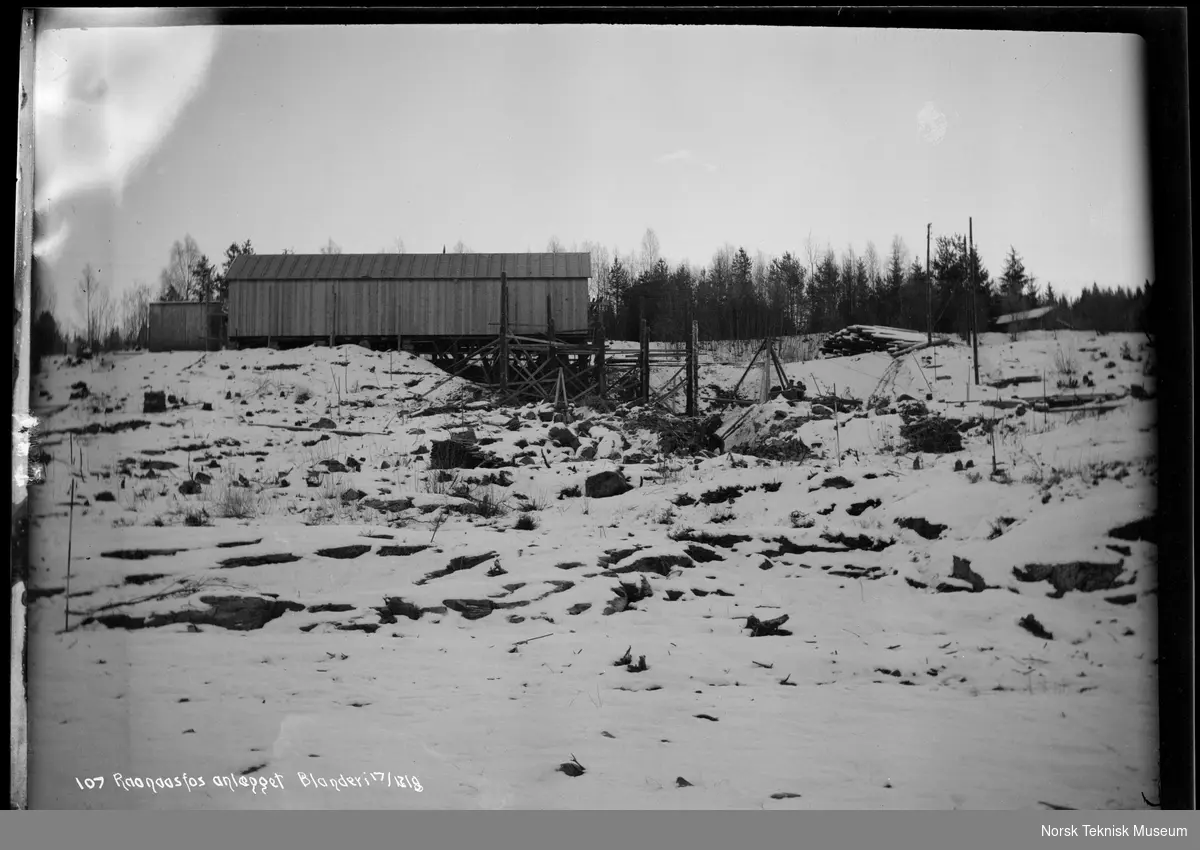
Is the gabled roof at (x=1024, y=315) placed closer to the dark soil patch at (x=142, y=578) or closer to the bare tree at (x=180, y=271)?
the bare tree at (x=180, y=271)

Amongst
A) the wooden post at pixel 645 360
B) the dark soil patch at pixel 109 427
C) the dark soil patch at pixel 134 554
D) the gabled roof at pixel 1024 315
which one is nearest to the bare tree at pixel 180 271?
the dark soil patch at pixel 109 427

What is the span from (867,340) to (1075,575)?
2.48 metres

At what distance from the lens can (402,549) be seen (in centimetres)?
429

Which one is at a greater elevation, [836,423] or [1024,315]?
[1024,315]

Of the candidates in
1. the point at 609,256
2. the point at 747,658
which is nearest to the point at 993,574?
the point at 747,658

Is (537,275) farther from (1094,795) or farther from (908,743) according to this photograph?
(1094,795)

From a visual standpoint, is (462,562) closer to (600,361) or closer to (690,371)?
(690,371)

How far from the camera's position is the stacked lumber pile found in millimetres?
5457

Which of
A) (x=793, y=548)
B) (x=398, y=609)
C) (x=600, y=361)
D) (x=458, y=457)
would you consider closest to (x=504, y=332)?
(x=600, y=361)

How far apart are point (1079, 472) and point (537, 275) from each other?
409cm

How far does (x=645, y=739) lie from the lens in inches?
133

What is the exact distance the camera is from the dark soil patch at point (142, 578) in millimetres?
3750

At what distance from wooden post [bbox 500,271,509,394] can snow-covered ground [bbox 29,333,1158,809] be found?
4.87 feet

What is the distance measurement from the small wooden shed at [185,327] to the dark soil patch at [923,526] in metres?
4.94
